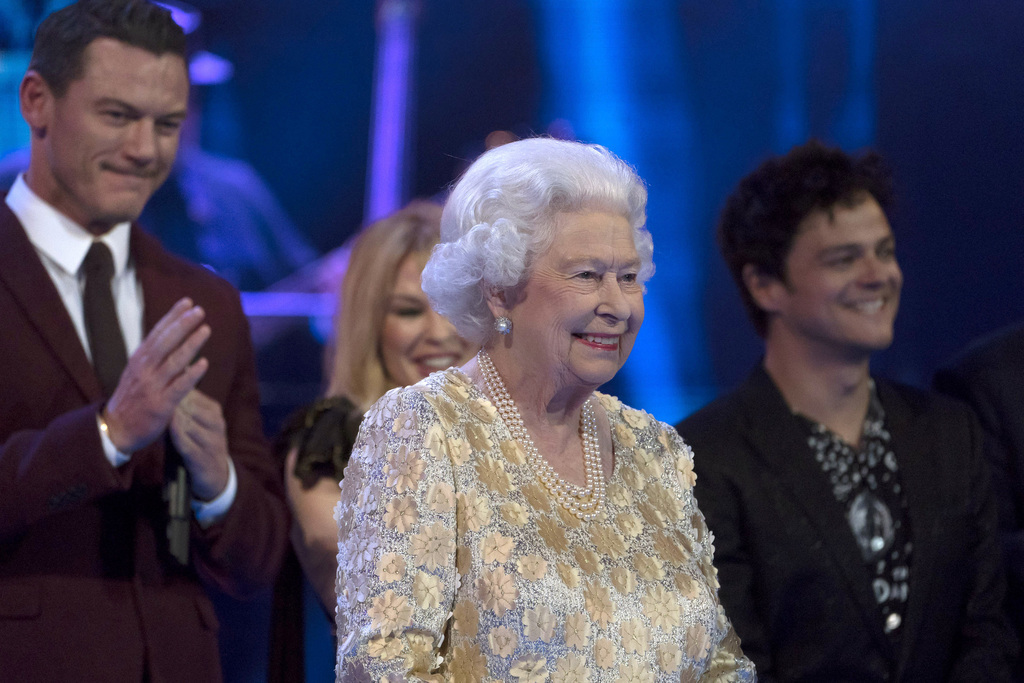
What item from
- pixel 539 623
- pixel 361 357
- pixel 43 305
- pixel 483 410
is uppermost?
pixel 43 305

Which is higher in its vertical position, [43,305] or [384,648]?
[43,305]

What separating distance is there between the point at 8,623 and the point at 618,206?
4.73ft

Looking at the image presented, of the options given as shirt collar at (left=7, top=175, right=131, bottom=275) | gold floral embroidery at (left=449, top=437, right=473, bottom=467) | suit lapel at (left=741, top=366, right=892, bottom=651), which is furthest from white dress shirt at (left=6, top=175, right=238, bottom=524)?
suit lapel at (left=741, top=366, right=892, bottom=651)

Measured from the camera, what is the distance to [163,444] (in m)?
2.36

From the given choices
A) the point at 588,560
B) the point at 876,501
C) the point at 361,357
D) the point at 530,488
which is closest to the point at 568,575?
→ the point at 588,560

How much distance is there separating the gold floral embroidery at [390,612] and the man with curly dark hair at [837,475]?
125 cm

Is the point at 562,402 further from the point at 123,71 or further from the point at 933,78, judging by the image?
the point at 933,78

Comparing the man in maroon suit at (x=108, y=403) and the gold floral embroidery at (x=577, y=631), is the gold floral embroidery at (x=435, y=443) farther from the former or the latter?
the man in maroon suit at (x=108, y=403)

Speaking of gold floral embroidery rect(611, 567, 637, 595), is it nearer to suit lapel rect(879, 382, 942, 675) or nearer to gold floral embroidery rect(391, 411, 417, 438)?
gold floral embroidery rect(391, 411, 417, 438)

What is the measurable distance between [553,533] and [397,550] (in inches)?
10.9

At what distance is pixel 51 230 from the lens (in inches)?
91.1

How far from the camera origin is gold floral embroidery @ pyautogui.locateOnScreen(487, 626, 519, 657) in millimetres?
1610

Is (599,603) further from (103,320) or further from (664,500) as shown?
(103,320)

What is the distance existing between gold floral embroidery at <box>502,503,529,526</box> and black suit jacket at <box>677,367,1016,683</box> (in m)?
1.08
